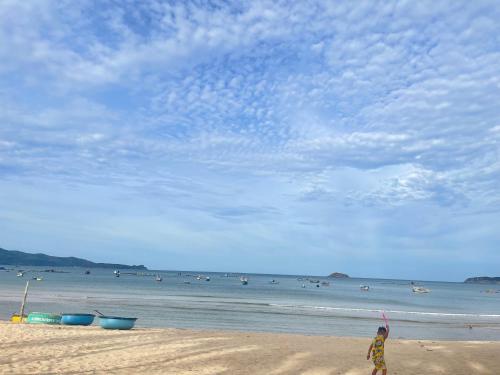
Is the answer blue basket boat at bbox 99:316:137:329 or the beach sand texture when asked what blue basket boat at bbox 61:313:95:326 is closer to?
the beach sand texture

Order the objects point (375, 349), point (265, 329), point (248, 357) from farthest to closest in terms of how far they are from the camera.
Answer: point (265, 329)
point (248, 357)
point (375, 349)

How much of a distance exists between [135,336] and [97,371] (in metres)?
8.11

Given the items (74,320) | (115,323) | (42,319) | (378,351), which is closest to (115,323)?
(115,323)

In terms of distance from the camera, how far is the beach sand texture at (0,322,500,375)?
14.6m

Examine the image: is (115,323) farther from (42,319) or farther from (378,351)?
(378,351)

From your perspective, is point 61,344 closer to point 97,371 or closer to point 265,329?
point 97,371

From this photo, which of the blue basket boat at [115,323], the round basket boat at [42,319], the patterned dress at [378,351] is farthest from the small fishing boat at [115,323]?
the patterned dress at [378,351]

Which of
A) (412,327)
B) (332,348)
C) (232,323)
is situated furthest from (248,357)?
(412,327)

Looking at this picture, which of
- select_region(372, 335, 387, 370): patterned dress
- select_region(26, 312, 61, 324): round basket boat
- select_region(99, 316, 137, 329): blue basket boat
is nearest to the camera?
select_region(372, 335, 387, 370): patterned dress

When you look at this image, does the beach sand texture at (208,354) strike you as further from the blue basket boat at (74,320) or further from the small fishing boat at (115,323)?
the blue basket boat at (74,320)

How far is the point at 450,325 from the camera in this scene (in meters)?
39.2

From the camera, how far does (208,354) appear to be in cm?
1762

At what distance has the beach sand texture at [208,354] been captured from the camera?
14.6 m

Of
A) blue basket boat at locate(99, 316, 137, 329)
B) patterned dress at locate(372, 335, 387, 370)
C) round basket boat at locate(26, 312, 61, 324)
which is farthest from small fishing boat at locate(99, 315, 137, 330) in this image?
patterned dress at locate(372, 335, 387, 370)
